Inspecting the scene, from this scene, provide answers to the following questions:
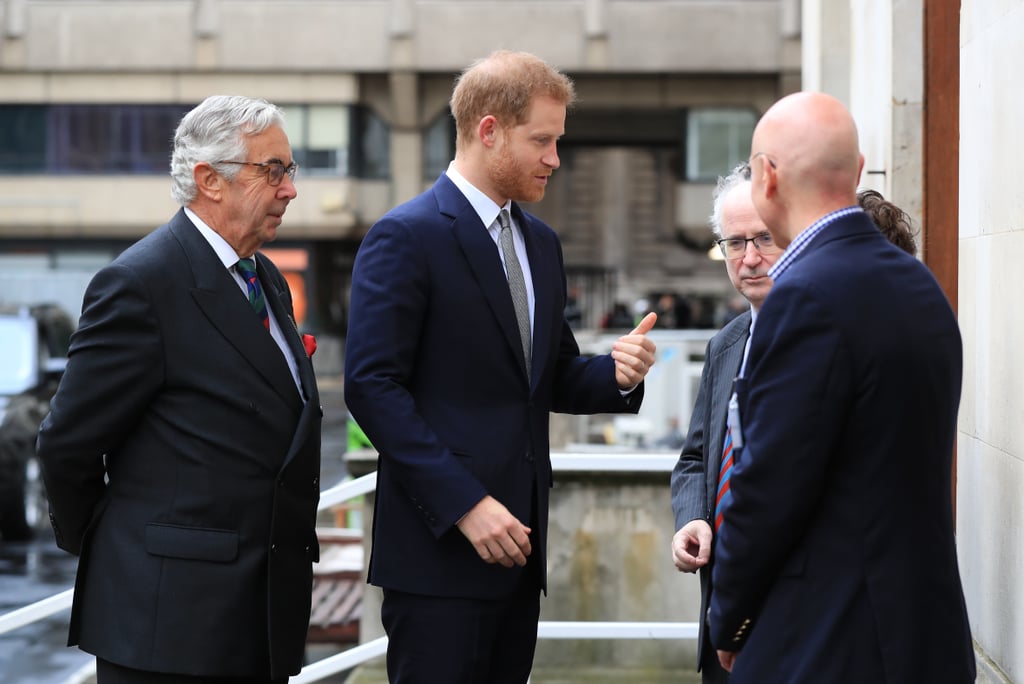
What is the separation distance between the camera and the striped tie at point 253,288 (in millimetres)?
3551

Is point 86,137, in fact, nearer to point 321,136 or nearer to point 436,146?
point 321,136

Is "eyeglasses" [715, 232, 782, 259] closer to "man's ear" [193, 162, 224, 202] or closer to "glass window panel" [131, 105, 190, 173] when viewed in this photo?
"man's ear" [193, 162, 224, 202]

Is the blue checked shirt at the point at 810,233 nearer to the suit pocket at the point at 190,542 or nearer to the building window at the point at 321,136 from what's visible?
the suit pocket at the point at 190,542

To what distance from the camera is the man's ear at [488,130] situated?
134 inches

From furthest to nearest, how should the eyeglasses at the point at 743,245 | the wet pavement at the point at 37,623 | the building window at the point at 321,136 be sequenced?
the building window at the point at 321,136, the wet pavement at the point at 37,623, the eyeglasses at the point at 743,245

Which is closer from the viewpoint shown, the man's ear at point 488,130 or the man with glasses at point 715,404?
the man with glasses at point 715,404

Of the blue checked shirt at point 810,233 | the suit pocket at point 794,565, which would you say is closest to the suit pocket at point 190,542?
the suit pocket at point 794,565

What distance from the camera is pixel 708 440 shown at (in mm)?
3324

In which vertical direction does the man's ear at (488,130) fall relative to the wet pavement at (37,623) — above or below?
above

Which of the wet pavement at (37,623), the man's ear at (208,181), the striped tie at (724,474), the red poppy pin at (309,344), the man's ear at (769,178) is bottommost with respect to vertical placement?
the wet pavement at (37,623)

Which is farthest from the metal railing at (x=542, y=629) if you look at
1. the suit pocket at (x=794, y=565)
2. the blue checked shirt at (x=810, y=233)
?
the blue checked shirt at (x=810, y=233)

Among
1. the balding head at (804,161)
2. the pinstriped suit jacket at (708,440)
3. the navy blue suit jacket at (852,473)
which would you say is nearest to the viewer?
the navy blue suit jacket at (852,473)

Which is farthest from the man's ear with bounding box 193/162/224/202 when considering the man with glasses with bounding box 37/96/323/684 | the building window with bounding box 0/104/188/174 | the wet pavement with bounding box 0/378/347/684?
the building window with bounding box 0/104/188/174

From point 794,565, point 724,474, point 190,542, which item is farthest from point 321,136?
point 794,565
